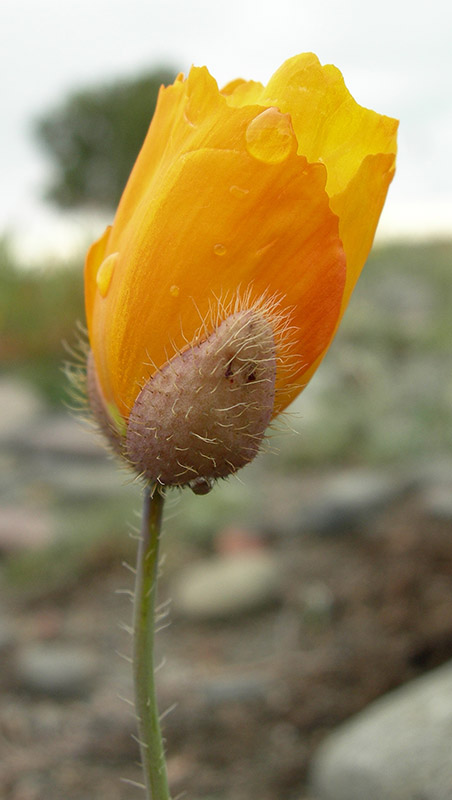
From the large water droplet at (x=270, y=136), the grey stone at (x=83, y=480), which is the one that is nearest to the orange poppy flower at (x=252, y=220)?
the large water droplet at (x=270, y=136)

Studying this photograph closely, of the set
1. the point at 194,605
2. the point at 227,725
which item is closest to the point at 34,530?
the point at 194,605

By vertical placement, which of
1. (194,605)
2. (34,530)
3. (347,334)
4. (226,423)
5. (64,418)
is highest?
(347,334)

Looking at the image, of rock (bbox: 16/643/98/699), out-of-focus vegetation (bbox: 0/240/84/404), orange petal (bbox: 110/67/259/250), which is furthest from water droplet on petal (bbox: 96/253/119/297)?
out-of-focus vegetation (bbox: 0/240/84/404)

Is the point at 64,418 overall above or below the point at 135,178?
above

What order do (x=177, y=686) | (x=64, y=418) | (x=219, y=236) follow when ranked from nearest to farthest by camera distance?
(x=219, y=236), (x=177, y=686), (x=64, y=418)

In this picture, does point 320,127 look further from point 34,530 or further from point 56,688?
point 34,530
